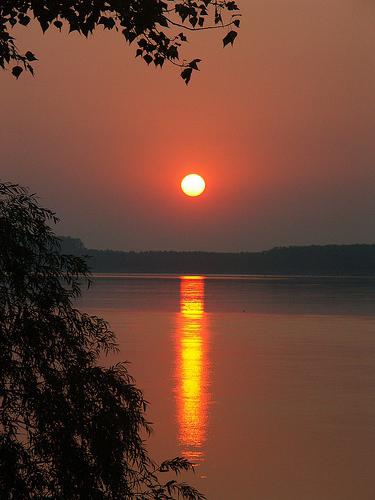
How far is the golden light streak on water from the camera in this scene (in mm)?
22094

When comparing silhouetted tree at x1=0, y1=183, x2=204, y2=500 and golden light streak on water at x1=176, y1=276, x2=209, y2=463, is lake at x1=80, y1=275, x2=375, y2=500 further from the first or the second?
silhouetted tree at x1=0, y1=183, x2=204, y2=500

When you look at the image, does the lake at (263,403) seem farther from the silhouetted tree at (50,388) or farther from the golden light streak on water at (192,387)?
the silhouetted tree at (50,388)

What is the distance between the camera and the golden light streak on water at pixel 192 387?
2209 centimetres

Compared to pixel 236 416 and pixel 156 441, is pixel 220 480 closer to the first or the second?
pixel 156 441

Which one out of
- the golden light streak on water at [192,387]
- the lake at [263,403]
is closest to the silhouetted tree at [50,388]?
the lake at [263,403]

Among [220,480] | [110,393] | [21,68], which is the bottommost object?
[220,480]

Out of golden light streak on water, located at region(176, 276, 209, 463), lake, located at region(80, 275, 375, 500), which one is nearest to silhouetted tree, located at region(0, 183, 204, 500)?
lake, located at region(80, 275, 375, 500)

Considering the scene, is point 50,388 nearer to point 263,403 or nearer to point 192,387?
point 263,403

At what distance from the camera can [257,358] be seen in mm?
39188

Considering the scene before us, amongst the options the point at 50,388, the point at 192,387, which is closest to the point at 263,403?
the point at 192,387

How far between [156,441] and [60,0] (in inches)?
471

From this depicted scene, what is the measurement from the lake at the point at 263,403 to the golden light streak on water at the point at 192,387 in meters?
0.03

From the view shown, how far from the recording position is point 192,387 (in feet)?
101

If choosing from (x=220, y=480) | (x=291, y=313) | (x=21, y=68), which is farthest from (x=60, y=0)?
(x=291, y=313)
